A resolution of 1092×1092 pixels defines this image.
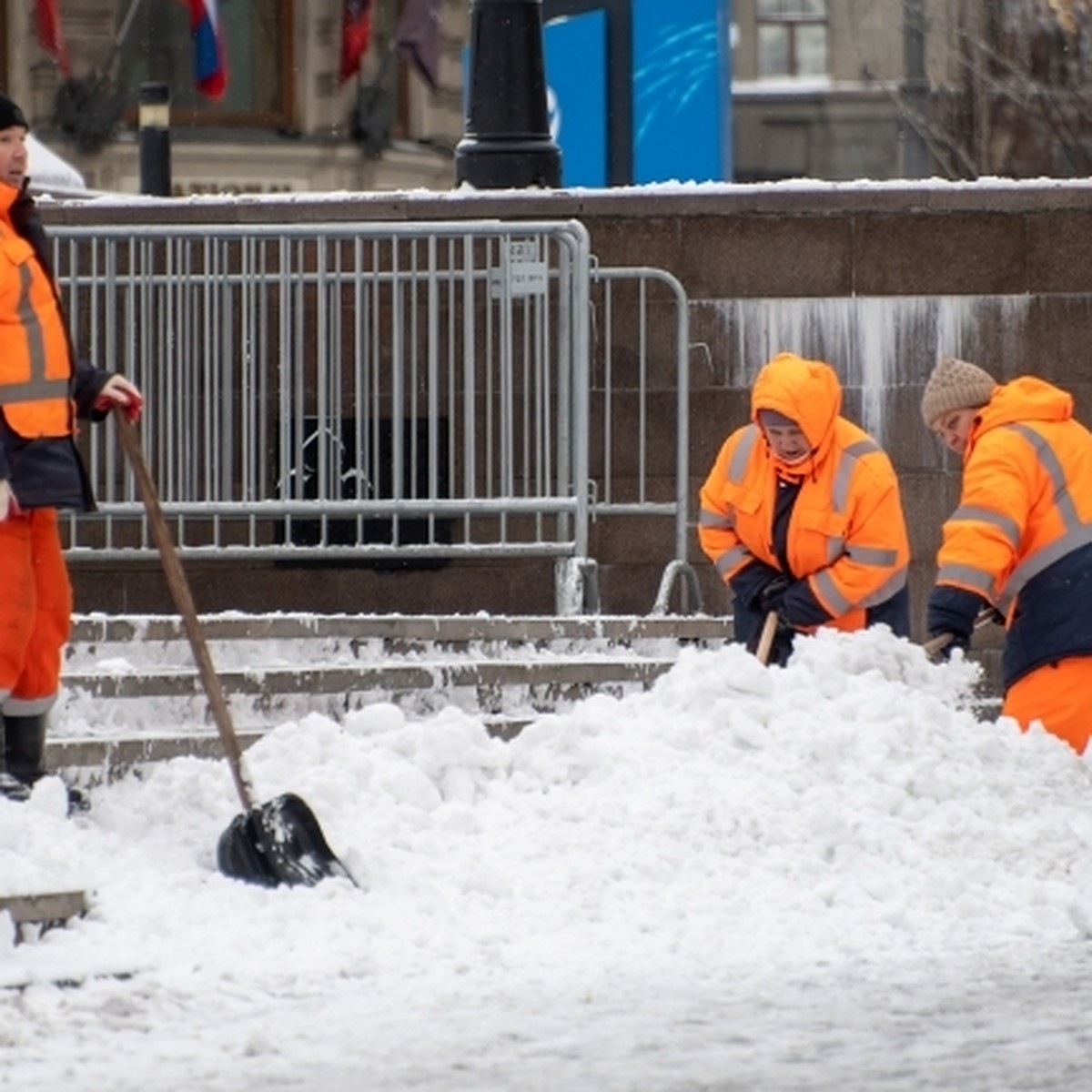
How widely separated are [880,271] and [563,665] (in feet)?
9.20

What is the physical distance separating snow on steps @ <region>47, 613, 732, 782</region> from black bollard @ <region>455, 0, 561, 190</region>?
2507 millimetres

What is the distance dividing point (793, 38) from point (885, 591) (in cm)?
3869

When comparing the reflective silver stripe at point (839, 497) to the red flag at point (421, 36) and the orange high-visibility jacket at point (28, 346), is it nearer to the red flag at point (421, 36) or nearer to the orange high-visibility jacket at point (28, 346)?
the orange high-visibility jacket at point (28, 346)

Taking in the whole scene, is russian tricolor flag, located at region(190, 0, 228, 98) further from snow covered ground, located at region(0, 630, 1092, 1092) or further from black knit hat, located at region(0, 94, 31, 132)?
black knit hat, located at region(0, 94, 31, 132)

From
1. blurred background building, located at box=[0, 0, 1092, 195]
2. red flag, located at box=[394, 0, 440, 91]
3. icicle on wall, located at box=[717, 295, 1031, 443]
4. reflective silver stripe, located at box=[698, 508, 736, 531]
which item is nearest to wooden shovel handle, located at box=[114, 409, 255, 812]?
reflective silver stripe, located at box=[698, 508, 736, 531]

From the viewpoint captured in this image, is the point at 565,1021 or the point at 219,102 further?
the point at 219,102

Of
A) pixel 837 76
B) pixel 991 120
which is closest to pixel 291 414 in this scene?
pixel 991 120

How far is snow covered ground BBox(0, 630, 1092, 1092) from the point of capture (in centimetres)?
622

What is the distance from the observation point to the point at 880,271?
1248cm

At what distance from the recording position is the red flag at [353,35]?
30.5m

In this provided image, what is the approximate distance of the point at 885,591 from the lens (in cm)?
962

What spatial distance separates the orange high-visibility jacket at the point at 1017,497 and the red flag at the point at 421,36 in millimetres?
22048

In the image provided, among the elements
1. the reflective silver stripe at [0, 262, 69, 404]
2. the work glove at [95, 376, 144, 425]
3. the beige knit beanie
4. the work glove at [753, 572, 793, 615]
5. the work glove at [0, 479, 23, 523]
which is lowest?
the work glove at [753, 572, 793, 615]

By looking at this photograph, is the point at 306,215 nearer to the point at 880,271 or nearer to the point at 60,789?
the point at 880,271
